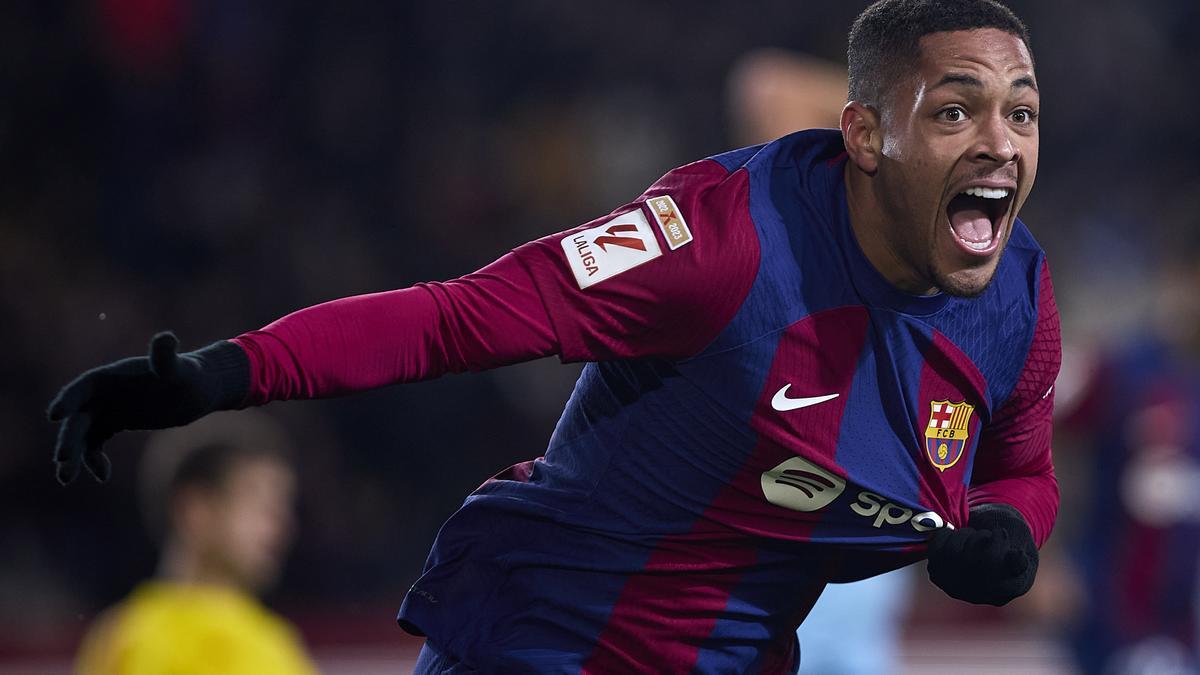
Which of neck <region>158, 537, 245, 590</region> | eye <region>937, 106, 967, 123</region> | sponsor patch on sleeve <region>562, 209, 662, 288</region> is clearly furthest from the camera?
neck <region>158, 537, 245, 590</region>

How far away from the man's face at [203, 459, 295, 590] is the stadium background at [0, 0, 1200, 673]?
227 centimetres

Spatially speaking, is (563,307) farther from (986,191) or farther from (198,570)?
(198,570)

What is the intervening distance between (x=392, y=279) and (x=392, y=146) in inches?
36.2

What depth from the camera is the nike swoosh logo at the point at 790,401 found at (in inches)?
87.5

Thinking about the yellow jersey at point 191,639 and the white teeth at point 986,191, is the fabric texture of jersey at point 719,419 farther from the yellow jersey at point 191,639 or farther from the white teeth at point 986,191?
the yellow jersey at point 191,639

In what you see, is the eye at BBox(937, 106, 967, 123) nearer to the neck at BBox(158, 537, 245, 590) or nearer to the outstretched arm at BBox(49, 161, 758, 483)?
the outstretched arm at BBox(49, 161, 758, 483)

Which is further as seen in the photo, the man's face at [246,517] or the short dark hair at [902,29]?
the man's face at [246,517]

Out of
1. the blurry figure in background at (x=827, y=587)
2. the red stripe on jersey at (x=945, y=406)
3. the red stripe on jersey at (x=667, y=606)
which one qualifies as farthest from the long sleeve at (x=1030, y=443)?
A: the blurry figure in background at (x=827, y=587)

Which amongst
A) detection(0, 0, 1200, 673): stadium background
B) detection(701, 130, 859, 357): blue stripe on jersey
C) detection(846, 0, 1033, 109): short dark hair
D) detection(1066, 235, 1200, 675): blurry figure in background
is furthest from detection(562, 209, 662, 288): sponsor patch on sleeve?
detection(0, 0, 1200, 673): stadium background

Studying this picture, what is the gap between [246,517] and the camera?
4117 mm

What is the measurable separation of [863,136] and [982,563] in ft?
2.07

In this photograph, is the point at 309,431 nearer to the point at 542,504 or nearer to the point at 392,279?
the point at 392,279

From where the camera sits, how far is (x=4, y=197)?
7941 millimetres

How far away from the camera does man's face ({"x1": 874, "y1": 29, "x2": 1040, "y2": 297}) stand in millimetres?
2203
